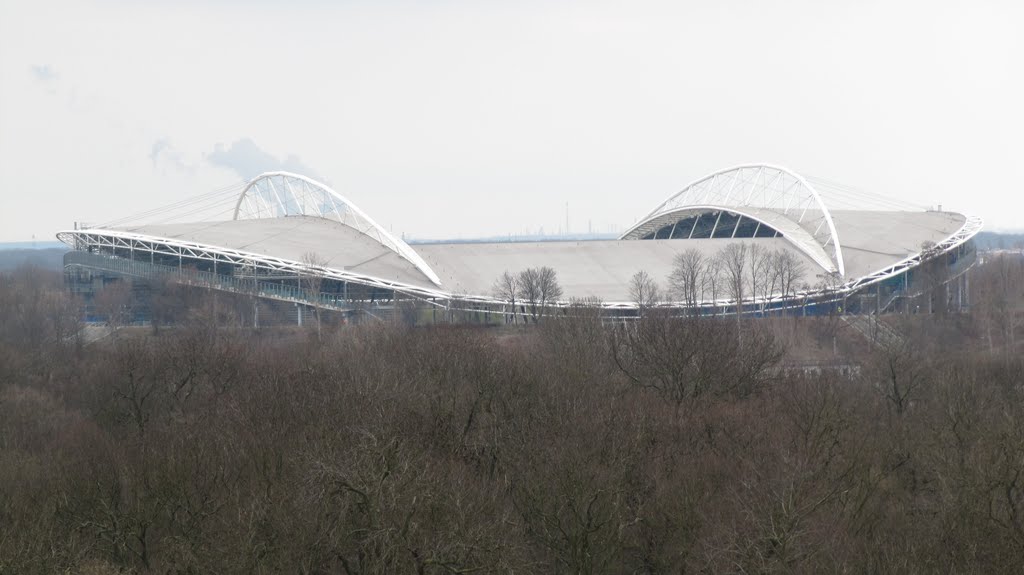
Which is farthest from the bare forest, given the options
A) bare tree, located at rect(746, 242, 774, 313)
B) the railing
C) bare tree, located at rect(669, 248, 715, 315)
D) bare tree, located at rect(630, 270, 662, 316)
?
bare tree, located at rect(746, 242, 774, 313)

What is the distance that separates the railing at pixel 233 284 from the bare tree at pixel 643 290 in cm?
1704

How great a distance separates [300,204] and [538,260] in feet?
57.8

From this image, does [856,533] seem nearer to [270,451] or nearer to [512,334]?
[270,451]

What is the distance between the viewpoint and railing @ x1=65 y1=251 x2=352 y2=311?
233 ft

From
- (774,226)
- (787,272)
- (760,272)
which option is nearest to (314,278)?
(760,272)

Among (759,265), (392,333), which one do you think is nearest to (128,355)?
(392,333)

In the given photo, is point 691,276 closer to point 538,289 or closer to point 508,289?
point 538,289

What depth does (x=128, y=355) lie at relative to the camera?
43.0 metres

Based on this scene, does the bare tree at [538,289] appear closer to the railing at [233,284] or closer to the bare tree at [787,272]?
the railing at [233,284]

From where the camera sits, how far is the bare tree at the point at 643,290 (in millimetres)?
67000

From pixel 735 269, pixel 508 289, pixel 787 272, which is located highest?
pixel 735 269

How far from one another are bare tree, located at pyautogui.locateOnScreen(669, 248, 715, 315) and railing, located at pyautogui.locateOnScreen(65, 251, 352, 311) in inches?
785

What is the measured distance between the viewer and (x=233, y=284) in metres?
72.2

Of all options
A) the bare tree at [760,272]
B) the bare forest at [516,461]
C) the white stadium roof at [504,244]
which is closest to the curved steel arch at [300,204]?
the white stadium roof at [504,244]
